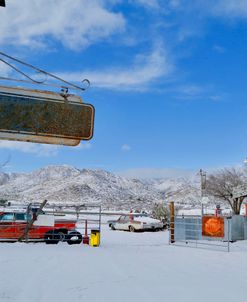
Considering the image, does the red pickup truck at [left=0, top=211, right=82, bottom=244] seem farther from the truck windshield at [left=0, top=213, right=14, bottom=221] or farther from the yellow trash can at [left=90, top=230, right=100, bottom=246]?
the yellow trash can at [left=90, top=230, right=100, bottom=246]

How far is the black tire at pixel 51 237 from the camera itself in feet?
60.8

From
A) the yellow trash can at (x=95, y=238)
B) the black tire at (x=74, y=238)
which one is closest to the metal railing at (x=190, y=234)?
the yellow trash can at (x=95, y=238)

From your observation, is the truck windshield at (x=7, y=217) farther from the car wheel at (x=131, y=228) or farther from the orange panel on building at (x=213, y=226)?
the car wheel at (x=131, y=228)

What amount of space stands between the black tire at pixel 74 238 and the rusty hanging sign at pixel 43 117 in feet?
58.9

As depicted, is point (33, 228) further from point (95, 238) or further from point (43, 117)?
point (43, 117)

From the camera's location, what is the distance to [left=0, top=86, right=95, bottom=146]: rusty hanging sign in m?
1.66

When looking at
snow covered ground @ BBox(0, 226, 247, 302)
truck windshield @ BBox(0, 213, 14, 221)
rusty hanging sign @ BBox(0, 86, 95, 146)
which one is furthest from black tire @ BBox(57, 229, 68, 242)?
rusty hanging sign @ BBox(0, 86, 95, 146)

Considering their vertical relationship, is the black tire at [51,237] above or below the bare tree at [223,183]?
below

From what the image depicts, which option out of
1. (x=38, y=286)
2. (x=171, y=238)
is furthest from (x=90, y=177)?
(x=38, y=286)

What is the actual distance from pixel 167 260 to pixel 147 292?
5700 mm

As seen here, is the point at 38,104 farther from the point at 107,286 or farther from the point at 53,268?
the point at 53,268

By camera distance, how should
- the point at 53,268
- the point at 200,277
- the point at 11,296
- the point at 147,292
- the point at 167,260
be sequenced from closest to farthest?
the point at 11,296 → the point at 147,292 → the point at 200,277 → the point at 53,268 → the point at 167,260

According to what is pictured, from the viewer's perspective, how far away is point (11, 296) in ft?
23.3

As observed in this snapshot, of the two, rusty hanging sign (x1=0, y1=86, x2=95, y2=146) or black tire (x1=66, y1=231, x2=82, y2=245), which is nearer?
rusty hanging sign (x1=0, y1=86, x2=95, y2=146)
